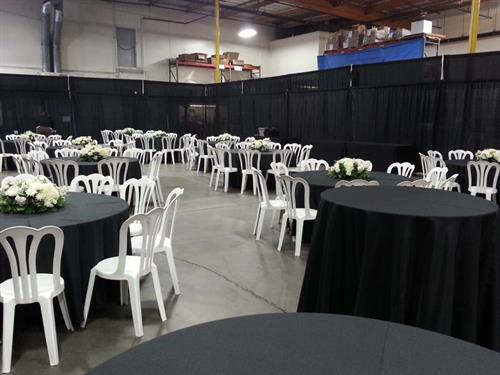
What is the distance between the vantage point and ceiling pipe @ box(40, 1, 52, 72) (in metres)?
12.0

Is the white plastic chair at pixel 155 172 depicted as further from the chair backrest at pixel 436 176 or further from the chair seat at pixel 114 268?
the chair backrest at pixel 436 176

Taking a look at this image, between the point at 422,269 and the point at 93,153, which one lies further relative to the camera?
the point at 93,153

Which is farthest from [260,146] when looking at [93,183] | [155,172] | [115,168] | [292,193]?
[93,183]

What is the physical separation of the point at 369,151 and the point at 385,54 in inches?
131

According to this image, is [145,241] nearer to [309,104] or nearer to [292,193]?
[292,193]

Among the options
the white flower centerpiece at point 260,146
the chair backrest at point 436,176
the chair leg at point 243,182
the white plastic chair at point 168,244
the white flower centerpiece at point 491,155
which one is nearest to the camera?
the white plastic chair at point 168,244

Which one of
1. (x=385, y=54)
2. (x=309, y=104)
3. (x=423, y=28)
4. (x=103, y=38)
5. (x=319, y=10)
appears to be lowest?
(x=309, y=104)

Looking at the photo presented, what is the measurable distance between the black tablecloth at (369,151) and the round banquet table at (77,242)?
6697 mm

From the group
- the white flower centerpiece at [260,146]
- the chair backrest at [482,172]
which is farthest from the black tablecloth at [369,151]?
the chair backrest at [482,172]

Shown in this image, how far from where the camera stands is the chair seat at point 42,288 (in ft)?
7.40

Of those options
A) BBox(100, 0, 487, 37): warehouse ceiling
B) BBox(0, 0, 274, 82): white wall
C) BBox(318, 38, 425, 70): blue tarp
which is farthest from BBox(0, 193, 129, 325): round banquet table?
BBox(0, 0, 274, 82): white wall

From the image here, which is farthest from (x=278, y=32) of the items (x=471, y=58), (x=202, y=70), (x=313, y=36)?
(x=471, y=58)

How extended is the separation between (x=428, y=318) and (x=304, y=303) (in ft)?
2.45

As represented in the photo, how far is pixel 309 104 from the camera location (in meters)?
10.8
